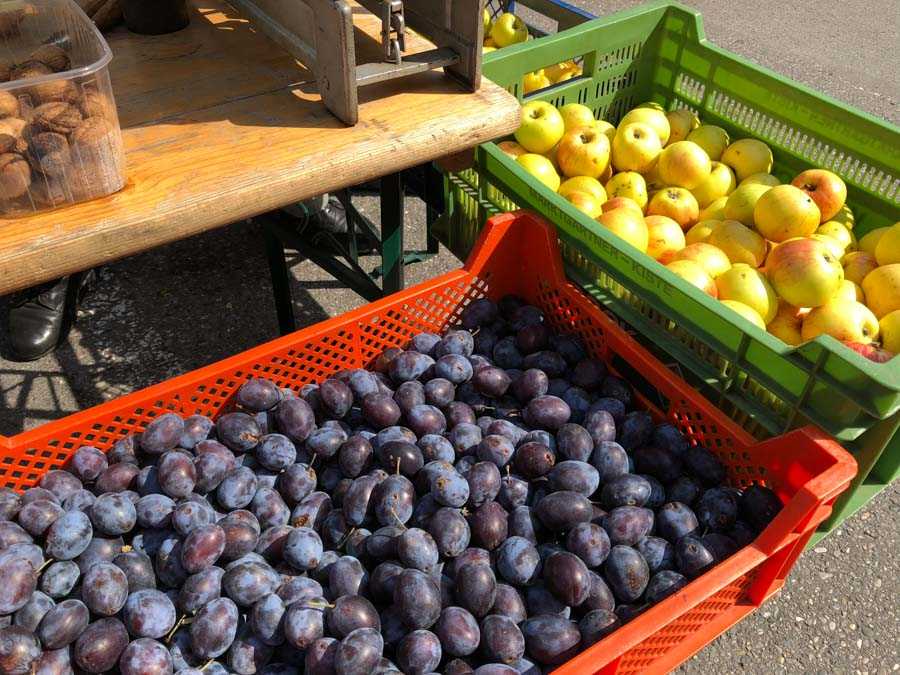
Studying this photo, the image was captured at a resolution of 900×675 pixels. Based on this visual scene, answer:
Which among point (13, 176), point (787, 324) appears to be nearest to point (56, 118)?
point (13, 176)

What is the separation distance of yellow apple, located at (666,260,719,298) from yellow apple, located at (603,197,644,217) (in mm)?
249

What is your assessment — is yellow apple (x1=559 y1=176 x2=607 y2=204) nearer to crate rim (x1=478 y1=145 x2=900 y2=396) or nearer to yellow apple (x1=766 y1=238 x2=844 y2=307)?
crate rim (x1=478 y1=145 x2=900 y2=396)

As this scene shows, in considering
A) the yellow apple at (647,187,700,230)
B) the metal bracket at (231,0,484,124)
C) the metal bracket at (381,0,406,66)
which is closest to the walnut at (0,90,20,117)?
the metal bracket at (231,0,484,124)

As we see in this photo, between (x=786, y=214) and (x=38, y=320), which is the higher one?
(x=786, y=214)

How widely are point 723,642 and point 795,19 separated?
482 centimetres

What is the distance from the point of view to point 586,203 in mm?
2012

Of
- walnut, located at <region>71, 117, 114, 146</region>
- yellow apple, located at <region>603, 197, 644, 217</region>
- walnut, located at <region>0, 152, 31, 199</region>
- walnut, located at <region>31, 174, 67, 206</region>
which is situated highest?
walnut, located at <region>71, 117, 114, 146</region>

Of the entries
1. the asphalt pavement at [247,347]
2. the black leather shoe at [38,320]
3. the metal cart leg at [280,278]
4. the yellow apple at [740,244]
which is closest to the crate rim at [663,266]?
the yellow apple at [740,244]

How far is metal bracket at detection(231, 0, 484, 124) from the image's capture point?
56.4 inches

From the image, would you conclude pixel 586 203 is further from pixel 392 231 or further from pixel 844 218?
pixel 844 218

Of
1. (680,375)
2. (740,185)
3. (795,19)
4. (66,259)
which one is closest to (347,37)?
(66,259)

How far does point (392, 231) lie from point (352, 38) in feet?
2.16

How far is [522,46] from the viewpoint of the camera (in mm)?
2143

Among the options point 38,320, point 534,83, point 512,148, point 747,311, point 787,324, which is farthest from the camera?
point 38,320
